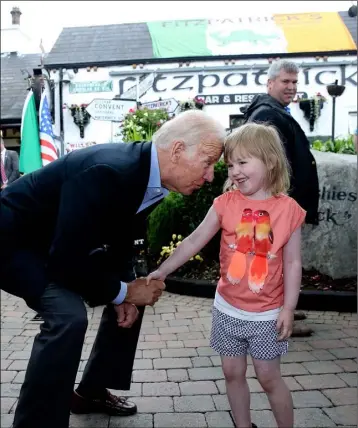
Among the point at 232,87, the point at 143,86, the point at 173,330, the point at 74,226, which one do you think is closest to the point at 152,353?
the point at 173,330

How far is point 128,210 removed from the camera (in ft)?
7.25

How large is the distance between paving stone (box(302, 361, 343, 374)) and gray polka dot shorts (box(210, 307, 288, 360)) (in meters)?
1.24

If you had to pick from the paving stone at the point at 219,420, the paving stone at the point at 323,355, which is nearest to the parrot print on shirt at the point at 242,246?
the paving stone at the point at 219,420

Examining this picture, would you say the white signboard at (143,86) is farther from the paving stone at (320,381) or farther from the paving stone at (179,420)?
the paving stone at (179,420)

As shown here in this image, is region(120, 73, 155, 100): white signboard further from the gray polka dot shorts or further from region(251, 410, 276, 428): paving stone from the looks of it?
the gray polka dot shorts

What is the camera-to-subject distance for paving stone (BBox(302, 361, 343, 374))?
132 inches

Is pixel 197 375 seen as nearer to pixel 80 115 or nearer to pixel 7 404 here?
pixel 7 404

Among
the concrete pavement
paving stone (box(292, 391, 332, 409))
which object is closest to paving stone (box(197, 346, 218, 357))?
the concrete pavement

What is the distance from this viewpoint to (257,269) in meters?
2.21

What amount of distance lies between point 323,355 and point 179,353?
3.30 ft

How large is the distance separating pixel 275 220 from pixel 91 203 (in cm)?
77

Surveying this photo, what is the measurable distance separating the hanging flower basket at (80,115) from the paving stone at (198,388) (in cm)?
1444

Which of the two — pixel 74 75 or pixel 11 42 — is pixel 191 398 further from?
pixel 11 42

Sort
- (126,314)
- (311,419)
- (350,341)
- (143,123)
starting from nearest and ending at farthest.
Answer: (126,314) → (311,419) → (350,341) → (143,123)
